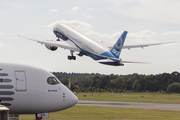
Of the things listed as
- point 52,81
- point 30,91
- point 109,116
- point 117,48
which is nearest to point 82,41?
point 117,48

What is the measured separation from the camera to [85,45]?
79688 millimetres

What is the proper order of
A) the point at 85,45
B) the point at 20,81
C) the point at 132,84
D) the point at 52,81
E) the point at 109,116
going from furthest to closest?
the point at 132,84 → the point at 85,45 → the point at 109,116 → the point at 52,81 → the point at 20,81

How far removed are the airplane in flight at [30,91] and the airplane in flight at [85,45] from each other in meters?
53.9

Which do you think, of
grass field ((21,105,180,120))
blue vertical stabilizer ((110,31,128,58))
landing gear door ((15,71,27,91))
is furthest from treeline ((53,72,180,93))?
landing gear door ((15,71,27,91))

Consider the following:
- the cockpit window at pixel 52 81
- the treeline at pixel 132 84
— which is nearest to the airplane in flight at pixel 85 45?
the cockpit window at pixel 52 81

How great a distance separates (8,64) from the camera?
1839 centimetres

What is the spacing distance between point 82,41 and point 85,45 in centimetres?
196

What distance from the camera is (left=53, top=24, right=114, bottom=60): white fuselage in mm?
75500

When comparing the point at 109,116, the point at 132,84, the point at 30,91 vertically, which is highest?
the point at 132,84

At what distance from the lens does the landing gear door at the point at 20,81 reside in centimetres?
1788

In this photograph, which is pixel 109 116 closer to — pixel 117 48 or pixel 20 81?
pixel 20 81

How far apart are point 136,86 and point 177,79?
2294cm

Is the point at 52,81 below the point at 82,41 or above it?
below

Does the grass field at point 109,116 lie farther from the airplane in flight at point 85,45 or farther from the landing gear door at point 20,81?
the airplane in flight at point 85,45
